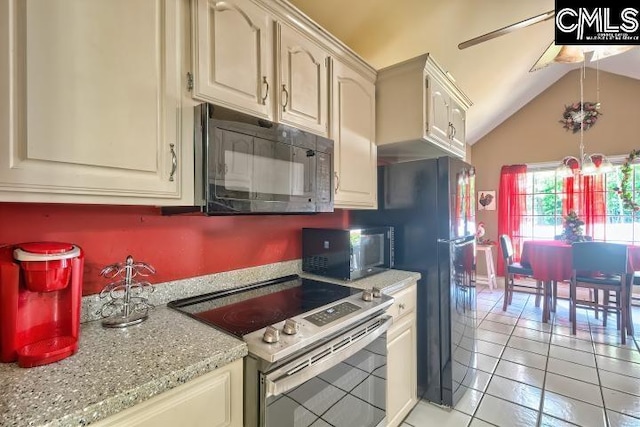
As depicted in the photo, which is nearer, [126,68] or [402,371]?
[126,68]

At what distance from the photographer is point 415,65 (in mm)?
1898

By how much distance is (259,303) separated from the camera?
1.38 metres

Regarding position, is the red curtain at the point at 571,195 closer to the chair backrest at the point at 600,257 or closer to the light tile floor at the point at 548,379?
the light tile floor at the point at 548,379

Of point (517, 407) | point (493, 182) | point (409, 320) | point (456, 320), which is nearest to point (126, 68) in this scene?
point (409, 320)

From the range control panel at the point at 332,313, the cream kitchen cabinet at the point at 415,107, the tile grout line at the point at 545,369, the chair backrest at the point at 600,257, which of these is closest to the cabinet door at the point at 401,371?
the range control panel at the point at 332,313

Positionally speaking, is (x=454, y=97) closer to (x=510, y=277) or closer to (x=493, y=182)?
(x=510, y=277)

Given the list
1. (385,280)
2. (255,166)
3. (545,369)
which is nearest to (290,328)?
(255,166)

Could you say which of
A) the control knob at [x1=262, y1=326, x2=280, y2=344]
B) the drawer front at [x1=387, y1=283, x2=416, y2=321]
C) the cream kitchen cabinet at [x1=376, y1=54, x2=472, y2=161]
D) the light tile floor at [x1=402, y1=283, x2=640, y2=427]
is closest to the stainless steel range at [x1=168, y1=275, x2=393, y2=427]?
the control knob at [x1=262, y1=326, x2=280, y2=344]

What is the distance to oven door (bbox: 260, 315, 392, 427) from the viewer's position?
3.08 feet

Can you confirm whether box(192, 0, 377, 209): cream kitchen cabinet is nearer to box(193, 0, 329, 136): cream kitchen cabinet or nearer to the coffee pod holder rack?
box(193, 0, 329, 136): cream kitchen cabinet

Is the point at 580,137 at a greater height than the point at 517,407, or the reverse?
the point at 580,137

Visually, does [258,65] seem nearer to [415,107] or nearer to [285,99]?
[285,99]

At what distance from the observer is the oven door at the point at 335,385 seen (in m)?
0.94

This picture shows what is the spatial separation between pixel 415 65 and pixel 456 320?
1.65 meters
